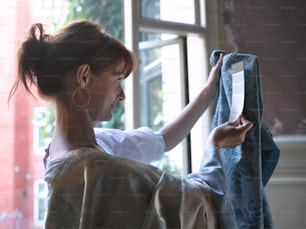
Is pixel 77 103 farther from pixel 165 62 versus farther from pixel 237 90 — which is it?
pixel 165 62

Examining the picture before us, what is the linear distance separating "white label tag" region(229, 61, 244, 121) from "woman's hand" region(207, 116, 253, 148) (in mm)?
25

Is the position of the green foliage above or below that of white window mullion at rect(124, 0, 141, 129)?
above

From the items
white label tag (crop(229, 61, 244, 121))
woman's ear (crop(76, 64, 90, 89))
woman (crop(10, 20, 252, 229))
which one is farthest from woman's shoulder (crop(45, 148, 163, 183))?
white label tag (crop(229, 61, 244, 121))

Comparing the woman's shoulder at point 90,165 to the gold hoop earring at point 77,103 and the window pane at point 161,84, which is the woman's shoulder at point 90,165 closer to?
the gold hoop earring at point 77,103

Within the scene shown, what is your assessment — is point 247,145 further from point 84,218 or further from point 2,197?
point 2,197

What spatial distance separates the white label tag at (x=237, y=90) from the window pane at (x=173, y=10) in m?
0.20

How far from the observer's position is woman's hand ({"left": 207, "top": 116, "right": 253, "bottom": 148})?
24.4 inches

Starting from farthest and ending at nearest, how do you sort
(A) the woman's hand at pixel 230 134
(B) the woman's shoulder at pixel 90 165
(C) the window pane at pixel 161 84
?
1. (C) the window pane at pixel 161 84
2. (A) the woman's hand at pixel 230 134
3. (B) the woman's shoulder at pixel 90 165

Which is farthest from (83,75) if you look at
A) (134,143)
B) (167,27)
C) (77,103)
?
(167,27)

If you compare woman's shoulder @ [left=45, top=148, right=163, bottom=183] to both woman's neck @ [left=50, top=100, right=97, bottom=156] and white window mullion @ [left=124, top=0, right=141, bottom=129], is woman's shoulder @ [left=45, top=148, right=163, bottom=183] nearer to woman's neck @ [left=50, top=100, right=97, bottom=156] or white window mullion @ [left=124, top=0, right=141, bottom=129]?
woman's neck @ [left=50, top=100, right=97, bottom=156]

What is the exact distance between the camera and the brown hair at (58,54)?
0.55 m

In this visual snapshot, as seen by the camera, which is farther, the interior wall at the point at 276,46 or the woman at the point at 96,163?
the interior wall at the point at 276,46

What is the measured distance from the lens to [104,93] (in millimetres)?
591

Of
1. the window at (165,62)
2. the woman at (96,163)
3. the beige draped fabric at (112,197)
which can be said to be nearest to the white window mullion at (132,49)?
the window at (165,62)
